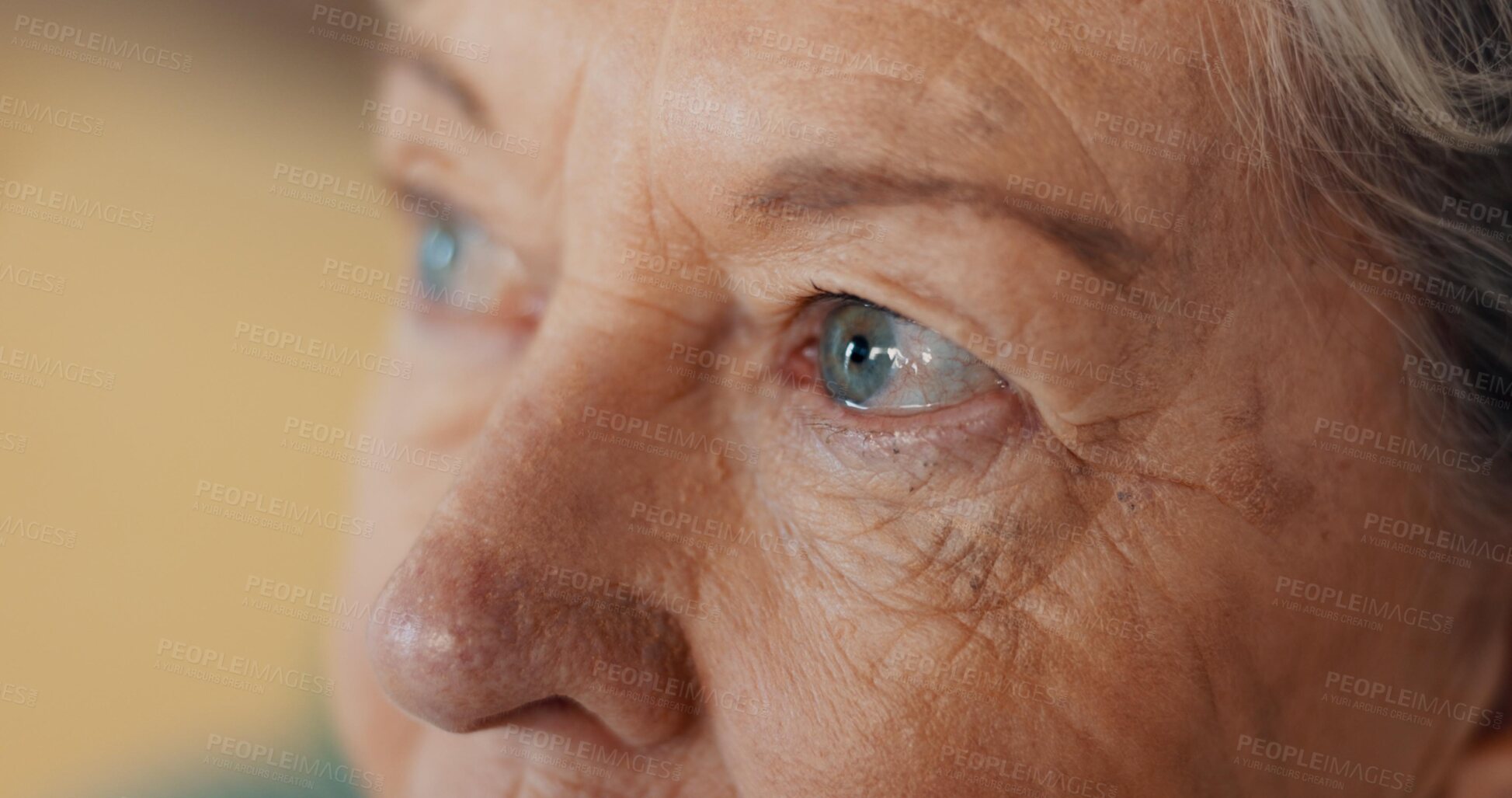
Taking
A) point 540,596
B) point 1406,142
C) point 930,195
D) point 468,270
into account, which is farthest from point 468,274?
point 1406,142

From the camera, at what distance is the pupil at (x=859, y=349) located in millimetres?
655

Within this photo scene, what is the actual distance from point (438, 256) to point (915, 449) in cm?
53

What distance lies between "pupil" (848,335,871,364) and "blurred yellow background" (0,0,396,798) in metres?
0.82

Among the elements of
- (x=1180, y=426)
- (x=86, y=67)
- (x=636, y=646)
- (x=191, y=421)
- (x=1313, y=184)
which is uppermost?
(x=1313, y=184)

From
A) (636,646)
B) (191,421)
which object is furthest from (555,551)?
(191,421)

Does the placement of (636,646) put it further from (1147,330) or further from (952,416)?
(1147,330)

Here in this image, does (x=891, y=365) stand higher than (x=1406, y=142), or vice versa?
(x=1406, y=142)

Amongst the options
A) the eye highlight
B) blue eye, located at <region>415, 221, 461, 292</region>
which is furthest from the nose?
blue eye, located at <region>415, 221, 461, 292</region>

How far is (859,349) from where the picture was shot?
657 millimetres

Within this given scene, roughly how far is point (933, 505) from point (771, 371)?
13 centimetres

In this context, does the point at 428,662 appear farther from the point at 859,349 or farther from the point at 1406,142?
the point at 1406,142

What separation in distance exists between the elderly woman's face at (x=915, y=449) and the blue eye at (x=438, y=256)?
0.99ft

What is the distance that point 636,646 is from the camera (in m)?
0.62

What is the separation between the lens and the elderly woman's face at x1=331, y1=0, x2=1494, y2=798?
1.86 ft
